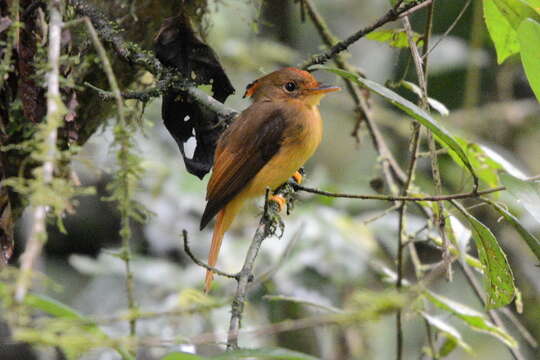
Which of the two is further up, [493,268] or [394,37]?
[394,37]

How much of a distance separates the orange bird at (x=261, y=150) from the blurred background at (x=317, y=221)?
0.78 feet

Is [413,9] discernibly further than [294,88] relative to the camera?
No

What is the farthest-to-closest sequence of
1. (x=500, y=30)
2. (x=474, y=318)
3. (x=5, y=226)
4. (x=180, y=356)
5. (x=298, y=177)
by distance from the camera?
(x=298, y=177) < (x=474, y=318) < (x=500, y=30) < (x=5, y=226) < (x=180, y=356)

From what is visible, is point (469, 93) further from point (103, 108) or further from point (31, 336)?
point (31, 336)

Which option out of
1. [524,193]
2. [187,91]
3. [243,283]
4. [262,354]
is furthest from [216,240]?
[262,354]

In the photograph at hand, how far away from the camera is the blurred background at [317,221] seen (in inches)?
163

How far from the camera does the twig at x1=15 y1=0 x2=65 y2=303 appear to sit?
3.45ft

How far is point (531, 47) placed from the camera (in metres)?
1.85

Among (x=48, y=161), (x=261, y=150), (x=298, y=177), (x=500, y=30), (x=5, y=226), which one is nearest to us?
(x=48, y=161)

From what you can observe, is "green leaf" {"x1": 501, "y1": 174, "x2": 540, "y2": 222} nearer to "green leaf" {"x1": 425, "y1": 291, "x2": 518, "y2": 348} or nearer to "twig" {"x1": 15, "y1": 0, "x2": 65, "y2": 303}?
"green leaf" {"x1": 425, "y1": 291, "x2": 518, "y2": 348}

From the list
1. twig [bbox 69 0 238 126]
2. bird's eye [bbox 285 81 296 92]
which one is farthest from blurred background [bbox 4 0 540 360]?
twig [bbox 69 0 238 126]

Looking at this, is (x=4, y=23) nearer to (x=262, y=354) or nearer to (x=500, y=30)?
(x=262, y=354)

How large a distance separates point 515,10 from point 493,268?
0.76m

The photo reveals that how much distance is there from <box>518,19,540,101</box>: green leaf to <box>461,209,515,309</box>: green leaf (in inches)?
17.1
